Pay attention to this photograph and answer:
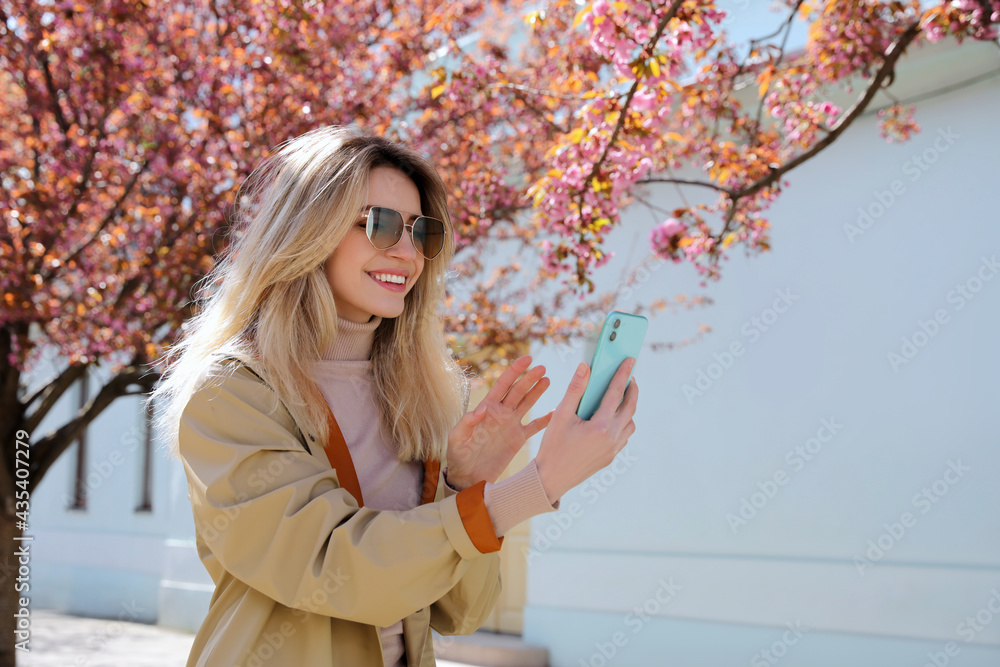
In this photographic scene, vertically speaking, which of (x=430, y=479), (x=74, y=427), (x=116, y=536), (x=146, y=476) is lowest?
(x=116, y=536)

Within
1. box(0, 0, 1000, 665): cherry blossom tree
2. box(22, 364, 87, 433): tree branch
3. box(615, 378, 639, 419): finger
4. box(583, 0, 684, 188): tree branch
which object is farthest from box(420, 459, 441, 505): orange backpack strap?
box(22, 364, 87, 433): tree branch

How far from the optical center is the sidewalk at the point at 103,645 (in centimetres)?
712

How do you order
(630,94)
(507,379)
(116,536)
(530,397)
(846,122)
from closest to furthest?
(507,379) < (530,397) < (630,94) < (846,122) < (116,536)

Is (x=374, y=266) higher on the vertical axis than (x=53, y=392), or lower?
higher

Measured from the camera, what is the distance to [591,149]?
3.27 metres

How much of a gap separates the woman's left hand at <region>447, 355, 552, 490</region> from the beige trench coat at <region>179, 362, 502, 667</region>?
270 mm

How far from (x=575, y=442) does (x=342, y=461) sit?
0.47 meters

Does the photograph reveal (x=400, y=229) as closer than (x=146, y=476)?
Yes

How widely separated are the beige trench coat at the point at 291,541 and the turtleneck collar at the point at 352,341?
301 mm

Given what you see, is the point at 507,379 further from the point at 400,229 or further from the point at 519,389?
the point at 400,229

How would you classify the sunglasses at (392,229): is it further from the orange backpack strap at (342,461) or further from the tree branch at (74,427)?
the tree branch at (74,427)

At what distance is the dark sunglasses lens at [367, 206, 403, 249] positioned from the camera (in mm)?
1665

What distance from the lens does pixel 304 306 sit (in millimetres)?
1677

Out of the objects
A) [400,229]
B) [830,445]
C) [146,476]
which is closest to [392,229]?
[400,229]
